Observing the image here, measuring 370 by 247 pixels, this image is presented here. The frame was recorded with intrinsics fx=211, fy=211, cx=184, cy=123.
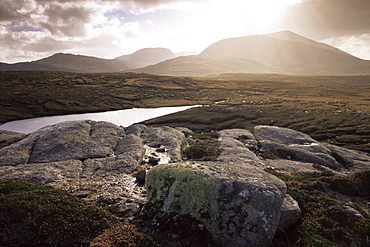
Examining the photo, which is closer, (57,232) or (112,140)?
(57,232)

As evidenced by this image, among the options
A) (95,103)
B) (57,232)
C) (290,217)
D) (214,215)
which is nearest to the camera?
(57,232)

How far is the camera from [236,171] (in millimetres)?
10945

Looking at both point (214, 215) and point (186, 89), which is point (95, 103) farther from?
point (214, 215)

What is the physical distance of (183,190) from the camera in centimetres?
1009

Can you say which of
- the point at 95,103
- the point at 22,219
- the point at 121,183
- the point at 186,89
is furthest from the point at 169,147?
the point at 186,89

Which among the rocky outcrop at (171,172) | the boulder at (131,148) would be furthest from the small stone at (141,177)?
the boulder at (131,148)

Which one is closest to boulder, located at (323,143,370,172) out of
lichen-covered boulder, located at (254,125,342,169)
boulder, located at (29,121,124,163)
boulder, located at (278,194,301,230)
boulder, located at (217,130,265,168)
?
lichen-covered boulder, located at (254,125,342,169)

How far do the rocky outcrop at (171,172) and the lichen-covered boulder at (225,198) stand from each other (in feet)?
0.12

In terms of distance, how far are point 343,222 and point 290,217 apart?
11.3ft

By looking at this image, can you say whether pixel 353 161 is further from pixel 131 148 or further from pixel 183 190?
pixel 183 190

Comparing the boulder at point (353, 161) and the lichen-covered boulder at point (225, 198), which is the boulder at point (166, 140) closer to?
the lichen-covered boulder at point (225, 198)

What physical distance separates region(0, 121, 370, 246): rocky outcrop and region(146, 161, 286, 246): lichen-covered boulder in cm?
4

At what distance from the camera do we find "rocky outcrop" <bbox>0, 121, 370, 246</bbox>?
902 cm

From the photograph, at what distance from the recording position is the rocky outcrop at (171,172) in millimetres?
9016
